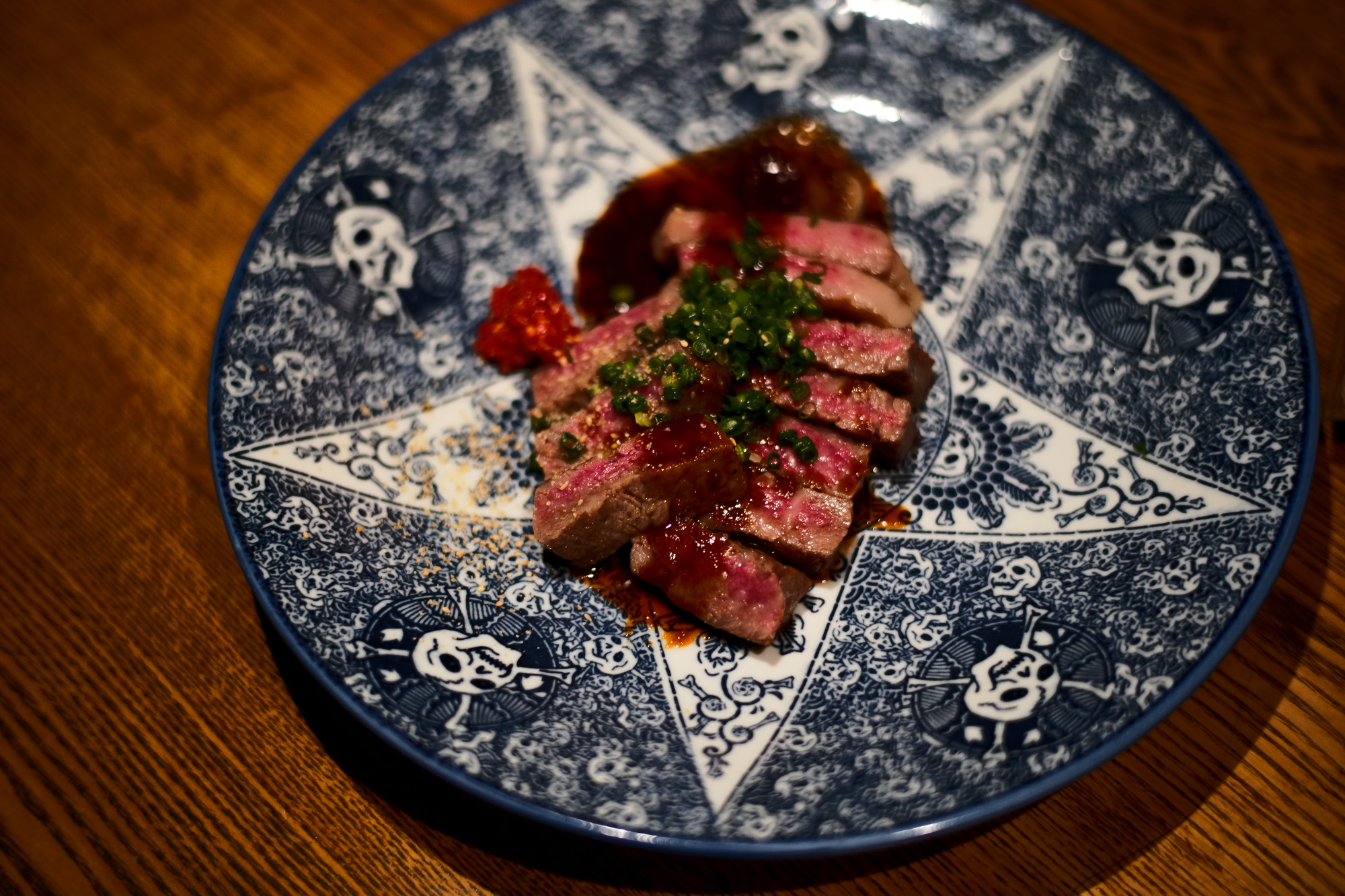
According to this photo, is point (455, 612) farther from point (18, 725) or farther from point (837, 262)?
point (837, 262)

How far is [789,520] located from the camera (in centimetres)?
339

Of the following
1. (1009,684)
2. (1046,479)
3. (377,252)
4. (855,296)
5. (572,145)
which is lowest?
(1009,684)

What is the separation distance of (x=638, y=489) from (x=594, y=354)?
76 cm

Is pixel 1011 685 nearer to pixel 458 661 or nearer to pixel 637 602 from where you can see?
pixel 637 602

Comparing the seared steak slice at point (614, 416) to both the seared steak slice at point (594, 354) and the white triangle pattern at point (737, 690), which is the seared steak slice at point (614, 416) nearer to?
the seared steak slice at point (594, 354)

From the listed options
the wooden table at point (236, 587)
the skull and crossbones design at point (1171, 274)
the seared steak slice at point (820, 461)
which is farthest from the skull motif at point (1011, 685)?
the skull and crossbones design at point (1171, 274)

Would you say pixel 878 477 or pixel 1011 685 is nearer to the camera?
pixel 1011 685

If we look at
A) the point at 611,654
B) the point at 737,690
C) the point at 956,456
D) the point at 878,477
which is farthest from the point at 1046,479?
the point at 611,654

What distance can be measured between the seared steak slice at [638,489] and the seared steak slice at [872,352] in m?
0.63

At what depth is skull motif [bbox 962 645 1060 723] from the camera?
2887mm

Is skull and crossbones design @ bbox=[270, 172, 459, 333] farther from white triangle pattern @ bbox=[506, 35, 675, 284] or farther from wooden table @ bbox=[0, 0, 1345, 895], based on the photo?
wooden table @ bbox=[0, 0, 1345, 895]

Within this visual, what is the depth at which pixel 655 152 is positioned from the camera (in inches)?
178

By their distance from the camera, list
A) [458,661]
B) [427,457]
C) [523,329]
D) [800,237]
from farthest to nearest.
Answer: [800,237] → [523,329] → [427,457] → [458,661]

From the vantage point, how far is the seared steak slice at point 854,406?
3.58 m
